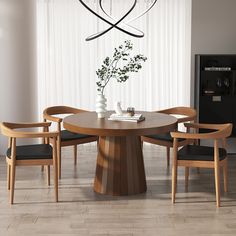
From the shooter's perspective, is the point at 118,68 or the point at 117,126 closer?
the point at 117,126

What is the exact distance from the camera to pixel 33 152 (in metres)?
4.91

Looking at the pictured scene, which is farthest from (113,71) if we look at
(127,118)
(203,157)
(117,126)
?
(203,157)

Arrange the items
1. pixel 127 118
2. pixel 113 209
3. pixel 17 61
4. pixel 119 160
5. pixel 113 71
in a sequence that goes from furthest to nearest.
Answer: pixel 17 61
pixel 113 71
pixel 127 118
pixel 119 160
pixel 113 209

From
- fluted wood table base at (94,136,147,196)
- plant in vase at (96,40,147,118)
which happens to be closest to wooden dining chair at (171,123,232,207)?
fluted wood table base at (94,136,147,196)

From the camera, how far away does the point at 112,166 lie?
5.09 meters

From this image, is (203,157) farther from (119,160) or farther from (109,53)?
(109,53)

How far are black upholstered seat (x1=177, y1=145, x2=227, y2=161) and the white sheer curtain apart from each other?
245cm

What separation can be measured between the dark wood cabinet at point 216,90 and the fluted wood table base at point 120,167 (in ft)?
A: 6.53

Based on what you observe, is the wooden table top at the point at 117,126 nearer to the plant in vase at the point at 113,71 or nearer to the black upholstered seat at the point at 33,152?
the plant in vase at the point at 113,71

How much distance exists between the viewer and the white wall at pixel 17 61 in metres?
6.71

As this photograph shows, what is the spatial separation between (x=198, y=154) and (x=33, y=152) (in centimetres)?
159

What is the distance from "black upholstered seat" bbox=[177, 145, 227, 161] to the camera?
4.77 meters

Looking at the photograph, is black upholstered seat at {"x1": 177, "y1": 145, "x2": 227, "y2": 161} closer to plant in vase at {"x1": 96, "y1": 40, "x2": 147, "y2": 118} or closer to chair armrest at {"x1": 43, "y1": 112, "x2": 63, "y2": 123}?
plant in vase at {"x1": 96, "y1": 40, "x2": 147, "y2": 118}

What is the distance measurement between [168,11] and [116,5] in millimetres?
754
